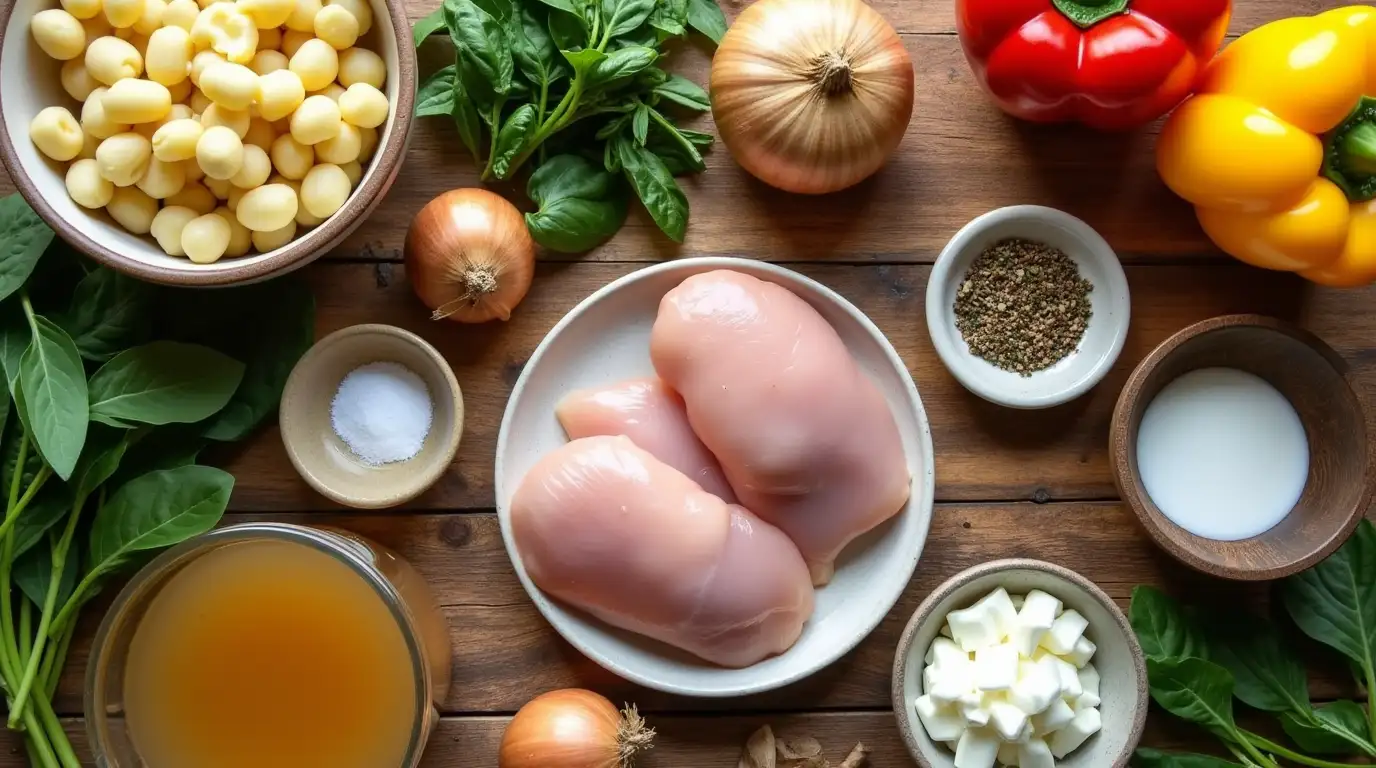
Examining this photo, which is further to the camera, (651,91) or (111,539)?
(651,91)

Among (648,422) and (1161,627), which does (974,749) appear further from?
(648,422)

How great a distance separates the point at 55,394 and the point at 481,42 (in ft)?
2.13

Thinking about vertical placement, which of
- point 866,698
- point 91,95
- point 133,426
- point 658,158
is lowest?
point 866,698

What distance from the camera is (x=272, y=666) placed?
1.12 metres

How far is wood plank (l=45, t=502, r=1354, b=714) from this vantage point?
4.59ft

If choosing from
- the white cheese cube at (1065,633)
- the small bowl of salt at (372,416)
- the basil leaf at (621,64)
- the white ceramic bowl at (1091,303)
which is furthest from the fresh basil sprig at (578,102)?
the white cheese cube at (1065,633)

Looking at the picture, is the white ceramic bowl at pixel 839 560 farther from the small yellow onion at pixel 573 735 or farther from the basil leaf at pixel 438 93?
the basil leaf at pixel 438 93

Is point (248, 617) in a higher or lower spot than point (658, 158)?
lower

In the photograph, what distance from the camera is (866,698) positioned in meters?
1.42

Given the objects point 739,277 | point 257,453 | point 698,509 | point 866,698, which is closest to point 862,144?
point 739,277

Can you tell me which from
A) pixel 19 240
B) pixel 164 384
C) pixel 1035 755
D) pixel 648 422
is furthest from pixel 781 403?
pixel 19 240

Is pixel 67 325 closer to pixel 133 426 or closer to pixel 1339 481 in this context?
pixel 133 426

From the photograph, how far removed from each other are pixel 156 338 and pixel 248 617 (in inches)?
17.5

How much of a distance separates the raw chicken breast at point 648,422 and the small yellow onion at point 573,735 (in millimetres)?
311
